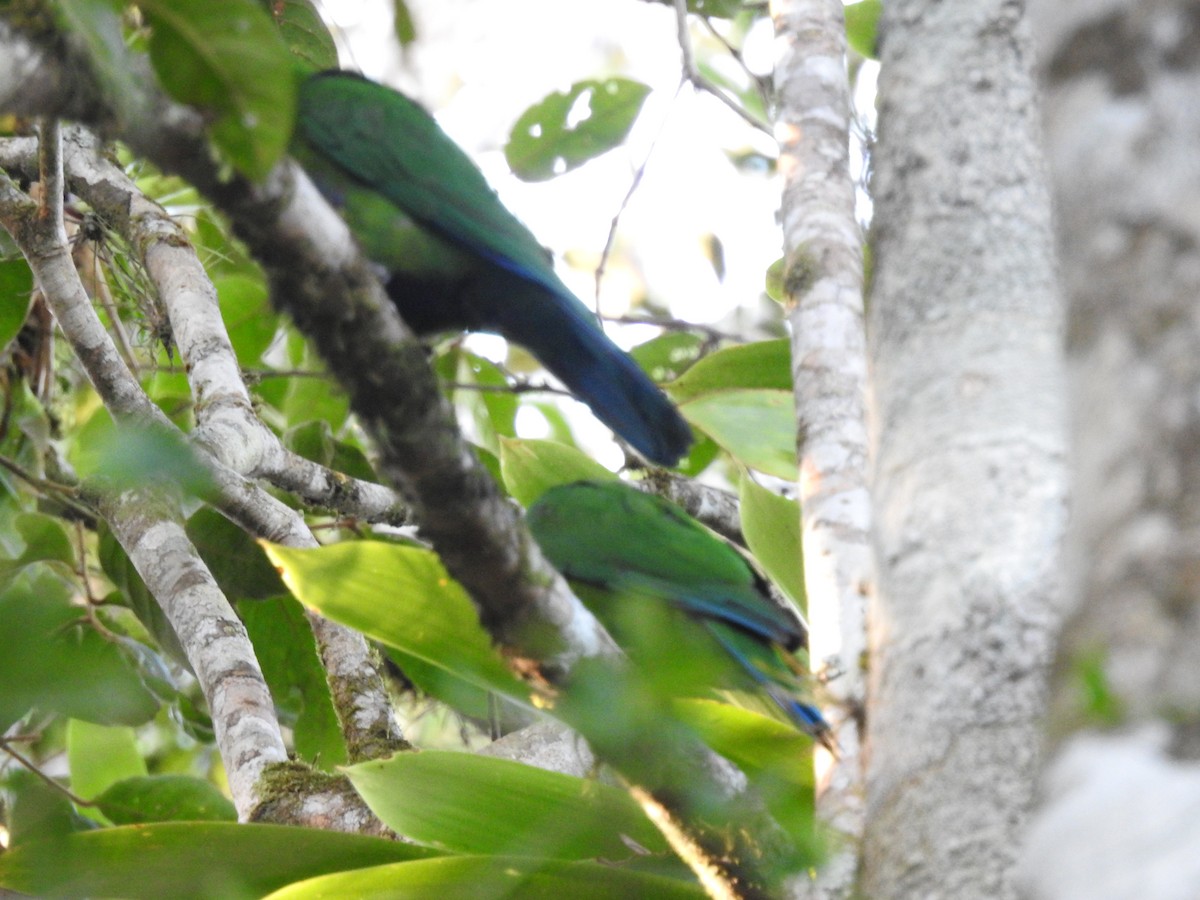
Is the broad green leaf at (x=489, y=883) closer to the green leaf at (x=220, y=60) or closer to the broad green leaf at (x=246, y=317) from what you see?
the green leaf at (x=220, y=60)

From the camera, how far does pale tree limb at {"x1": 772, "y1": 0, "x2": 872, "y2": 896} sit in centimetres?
179

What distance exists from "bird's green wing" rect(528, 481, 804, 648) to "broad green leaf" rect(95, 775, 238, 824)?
155 centimetres

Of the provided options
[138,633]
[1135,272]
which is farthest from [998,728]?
[138,633]

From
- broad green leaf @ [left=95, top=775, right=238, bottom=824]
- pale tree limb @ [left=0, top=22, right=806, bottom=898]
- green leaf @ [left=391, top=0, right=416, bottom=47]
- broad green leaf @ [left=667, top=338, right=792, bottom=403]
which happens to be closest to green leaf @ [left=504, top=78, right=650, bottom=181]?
green leaf @ [left=391, top=0, right=416, bottom=47]

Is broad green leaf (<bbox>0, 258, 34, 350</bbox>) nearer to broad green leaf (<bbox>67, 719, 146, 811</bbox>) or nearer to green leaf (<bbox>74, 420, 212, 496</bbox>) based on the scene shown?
broad green leaf (<bbox>67, 719, 146, 811</bbox>)

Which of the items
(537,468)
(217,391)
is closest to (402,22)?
(217,391)

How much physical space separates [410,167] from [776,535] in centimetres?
113

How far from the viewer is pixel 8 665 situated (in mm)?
903

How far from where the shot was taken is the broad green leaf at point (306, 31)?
3.61 m

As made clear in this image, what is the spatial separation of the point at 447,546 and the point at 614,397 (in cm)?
105

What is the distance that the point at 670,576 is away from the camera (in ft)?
7.96

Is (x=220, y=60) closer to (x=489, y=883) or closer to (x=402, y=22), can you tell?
(x=489, y=883)

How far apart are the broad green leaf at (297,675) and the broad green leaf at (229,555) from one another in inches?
7.3

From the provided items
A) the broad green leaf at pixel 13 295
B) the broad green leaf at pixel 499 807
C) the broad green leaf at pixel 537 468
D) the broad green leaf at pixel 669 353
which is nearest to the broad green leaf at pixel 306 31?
the broad green leaf at pixel 13 295
